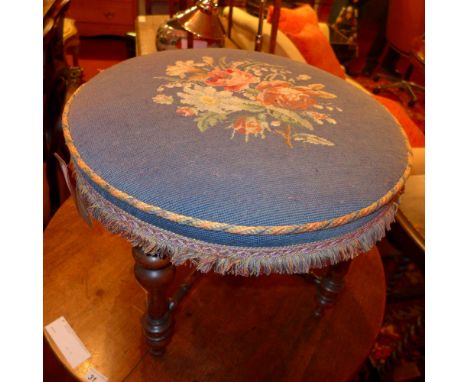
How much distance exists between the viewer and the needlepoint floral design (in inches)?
26.4

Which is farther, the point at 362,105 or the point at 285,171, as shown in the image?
the point at 362,105

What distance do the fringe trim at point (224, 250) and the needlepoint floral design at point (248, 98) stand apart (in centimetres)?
18

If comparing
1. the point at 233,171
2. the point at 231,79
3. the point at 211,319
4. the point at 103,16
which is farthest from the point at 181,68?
the point at 103,16

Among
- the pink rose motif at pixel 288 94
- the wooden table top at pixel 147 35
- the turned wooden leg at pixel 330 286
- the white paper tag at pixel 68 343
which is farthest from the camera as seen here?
the wooden table top at pixel 147 35

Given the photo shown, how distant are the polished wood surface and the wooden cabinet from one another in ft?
9.20

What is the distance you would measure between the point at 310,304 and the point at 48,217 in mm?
1016

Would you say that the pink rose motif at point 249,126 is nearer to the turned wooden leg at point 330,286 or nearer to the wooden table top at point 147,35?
the turned wooden leg at point 330,286

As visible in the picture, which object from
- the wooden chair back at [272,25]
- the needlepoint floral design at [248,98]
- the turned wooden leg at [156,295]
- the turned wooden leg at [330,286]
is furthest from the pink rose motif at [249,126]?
the wooden chair back at [272,25]

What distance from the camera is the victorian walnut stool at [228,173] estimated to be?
536mm

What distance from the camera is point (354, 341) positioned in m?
0.97

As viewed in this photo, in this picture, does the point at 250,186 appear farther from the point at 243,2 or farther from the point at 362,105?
the point at 243,2

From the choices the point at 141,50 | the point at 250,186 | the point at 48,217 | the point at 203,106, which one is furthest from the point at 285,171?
the point at 141,50

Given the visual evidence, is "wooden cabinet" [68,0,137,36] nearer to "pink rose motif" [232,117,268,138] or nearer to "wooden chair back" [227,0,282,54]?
"wooden chair back" [227,0,282,54]

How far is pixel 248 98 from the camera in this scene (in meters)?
0.76
